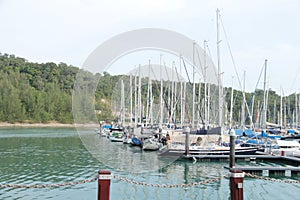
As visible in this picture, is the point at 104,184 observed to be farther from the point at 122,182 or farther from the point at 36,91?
the point at 36,91

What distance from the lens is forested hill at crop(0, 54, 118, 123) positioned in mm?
100000

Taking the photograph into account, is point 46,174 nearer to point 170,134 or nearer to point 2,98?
point 170,134

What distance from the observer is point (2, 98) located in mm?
99500

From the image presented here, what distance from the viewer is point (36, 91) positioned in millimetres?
108125

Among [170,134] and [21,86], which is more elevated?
[21,86]

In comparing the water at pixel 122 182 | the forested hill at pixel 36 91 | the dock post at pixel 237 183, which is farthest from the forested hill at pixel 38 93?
the dock post at pixel 237 183

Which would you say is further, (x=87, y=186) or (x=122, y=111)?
(x=122, y=111)

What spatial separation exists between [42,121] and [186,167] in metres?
87.3

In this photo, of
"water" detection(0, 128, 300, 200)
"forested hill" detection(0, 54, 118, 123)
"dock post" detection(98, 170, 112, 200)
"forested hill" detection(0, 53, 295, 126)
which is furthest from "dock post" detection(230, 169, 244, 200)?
"forested hill" detection(0, 54, 118, 123)

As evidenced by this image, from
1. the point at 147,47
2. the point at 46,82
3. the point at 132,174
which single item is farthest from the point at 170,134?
the point at 46,82

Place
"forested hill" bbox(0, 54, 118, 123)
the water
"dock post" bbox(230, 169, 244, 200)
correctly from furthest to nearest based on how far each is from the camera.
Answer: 1. "forested hill" bbox(0, 54, 118, 123)
2. the water
3. "dock post" bbox(230, 169, 244, 200)

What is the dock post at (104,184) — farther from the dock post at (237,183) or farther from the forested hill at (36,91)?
the forested hill at (36,91)

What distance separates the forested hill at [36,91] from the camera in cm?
10000

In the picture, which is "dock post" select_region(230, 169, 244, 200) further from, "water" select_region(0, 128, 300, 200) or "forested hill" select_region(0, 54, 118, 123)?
"forested hill" select_region(0, 54, 118, 123)
